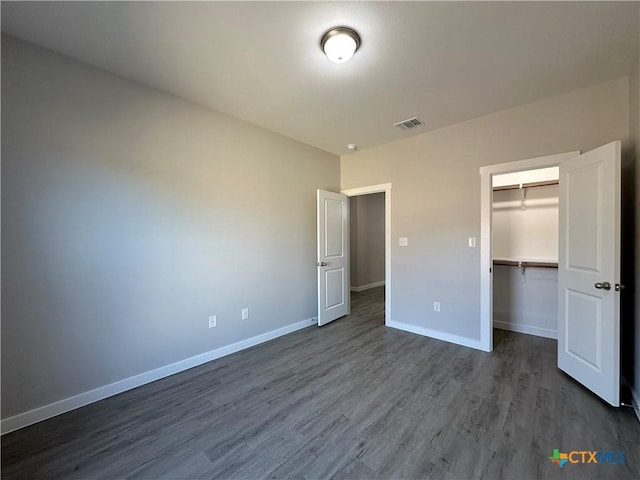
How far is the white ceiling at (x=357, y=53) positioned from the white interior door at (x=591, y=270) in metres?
0.82

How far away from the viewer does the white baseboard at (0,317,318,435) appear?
1.81 m

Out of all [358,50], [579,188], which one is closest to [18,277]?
[358,50]

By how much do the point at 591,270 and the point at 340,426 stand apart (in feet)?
7.71

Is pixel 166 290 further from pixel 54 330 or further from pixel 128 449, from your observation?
pixel 128 449

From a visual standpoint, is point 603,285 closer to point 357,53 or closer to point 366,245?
point 357,53

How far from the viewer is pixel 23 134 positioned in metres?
1.81

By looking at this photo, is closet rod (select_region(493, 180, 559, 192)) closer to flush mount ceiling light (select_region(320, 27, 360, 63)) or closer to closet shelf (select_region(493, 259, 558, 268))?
closet shelf (select_region(493, 259, 558, 268))

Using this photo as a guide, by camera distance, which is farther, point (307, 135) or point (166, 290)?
point (307, 135)

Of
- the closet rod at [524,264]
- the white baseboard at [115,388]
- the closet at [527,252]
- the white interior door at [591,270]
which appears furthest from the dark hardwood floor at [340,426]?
the closet rod at [524,264]

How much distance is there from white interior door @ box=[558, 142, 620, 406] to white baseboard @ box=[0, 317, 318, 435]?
3.09 metres

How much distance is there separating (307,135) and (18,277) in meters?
3.08

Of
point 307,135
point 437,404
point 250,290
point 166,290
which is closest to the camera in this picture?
point 437,404

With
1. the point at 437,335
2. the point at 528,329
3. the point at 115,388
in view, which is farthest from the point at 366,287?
the point at 115,388

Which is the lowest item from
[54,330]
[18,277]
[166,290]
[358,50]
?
[54,330]
